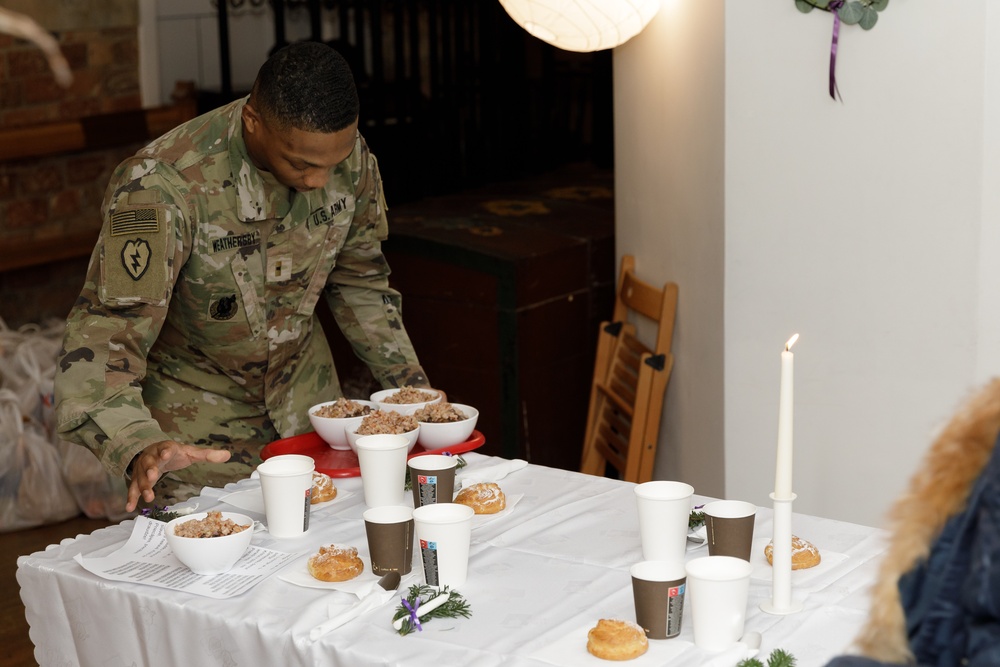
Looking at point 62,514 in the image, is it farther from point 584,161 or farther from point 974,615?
point 974,615

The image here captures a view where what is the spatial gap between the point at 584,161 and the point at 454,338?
2.43 metres

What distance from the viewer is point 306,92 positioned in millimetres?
2377

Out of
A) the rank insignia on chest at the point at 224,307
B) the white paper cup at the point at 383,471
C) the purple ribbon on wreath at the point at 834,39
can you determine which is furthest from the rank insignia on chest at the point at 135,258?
the purple ribbon on wreath at the point at 834,39

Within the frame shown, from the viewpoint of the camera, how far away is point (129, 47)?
554cm

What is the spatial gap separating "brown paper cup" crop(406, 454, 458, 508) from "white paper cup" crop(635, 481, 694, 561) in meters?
0.35

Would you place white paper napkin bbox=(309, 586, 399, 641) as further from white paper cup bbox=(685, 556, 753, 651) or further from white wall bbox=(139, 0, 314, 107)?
white wall bbox=(139, 0, 314, 107)

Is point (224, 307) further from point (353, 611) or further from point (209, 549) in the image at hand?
point (353, 611)

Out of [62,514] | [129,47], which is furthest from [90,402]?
[129,47]

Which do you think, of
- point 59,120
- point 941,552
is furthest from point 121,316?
point 59,120

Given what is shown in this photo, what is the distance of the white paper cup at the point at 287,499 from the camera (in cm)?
201

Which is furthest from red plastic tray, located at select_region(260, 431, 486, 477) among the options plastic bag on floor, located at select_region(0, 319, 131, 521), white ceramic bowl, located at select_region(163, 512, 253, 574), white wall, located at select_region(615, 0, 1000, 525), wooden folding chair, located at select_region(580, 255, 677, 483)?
plastic bag on floor, located at select_region(0, 319, 131, 521)

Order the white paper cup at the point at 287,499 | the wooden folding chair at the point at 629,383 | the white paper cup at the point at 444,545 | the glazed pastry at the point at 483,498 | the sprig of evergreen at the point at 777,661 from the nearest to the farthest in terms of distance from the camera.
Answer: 1. the sprig of evergreen at the point at 777,661
2. the white paper cup at the point at 444,545
3. the white paper cup at the point at 287,499
4. the glazed pastry at the point at 483,498
5. the wooden folding chair at the point at 629,383

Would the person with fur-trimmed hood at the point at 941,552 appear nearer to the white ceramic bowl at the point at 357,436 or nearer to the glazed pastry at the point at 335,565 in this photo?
the glazed pastry at the point at 335,565

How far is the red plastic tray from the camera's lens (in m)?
2.35
